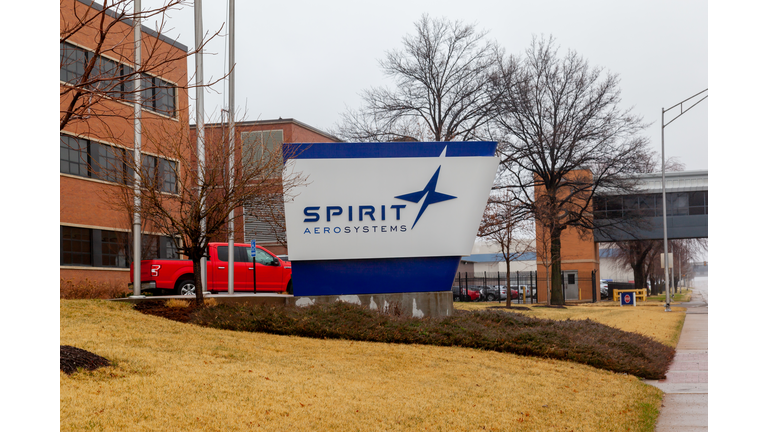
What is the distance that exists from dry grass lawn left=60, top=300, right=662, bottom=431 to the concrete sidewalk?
224mm

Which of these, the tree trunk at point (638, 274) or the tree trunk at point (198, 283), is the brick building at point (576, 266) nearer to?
the tree trunk at point (638, 274)

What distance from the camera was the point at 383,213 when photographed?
15258mm

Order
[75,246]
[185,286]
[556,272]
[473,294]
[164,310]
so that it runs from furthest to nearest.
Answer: [473,294], [556,272], [75,246], [185,286], [164,310]

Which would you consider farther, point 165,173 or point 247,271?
point 165,173

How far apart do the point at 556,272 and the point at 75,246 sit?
2424cm

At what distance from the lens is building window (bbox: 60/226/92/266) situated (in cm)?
2558

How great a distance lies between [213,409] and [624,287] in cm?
5560

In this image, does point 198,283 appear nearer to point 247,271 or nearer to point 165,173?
point 247,271

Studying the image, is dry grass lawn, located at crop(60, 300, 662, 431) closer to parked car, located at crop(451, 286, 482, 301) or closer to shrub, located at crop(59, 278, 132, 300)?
shrub, located at crop(59, 278, 132, 300)

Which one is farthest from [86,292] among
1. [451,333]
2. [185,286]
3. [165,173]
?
[451,333]

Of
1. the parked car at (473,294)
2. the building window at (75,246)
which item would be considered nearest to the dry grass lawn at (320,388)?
the building window at (75,246)

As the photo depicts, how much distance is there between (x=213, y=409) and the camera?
21.3 ft

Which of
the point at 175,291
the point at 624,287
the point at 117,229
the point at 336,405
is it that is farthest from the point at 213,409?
the point at 624,287

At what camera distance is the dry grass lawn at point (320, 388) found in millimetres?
6375
